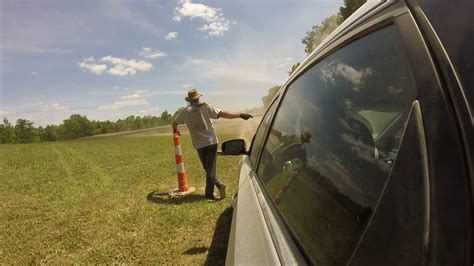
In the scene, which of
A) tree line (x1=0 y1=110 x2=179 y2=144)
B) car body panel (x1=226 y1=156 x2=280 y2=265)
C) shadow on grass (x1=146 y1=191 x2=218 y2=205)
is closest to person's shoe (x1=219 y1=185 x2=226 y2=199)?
shadow on grass (x1=146 y1=191 x2=218 y2=205)

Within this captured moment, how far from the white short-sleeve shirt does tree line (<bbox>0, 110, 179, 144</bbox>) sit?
304 ft

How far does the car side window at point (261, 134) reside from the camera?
2936 millimetres

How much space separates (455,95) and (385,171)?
0.26 m

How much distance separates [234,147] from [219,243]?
1650 mm

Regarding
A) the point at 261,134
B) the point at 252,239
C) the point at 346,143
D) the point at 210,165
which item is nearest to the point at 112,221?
the point at 210,165

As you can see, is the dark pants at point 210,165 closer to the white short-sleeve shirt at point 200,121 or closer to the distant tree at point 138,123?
the white short-sleeve shirt at point 200,121

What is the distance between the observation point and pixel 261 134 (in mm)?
3148

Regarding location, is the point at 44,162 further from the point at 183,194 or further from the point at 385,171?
the point at 385,171

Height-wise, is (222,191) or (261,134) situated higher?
(261,134)

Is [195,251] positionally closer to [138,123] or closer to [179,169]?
[179,169]

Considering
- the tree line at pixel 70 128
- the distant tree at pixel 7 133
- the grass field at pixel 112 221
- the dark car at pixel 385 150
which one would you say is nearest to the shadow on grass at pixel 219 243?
the grass field at pixel 112 221

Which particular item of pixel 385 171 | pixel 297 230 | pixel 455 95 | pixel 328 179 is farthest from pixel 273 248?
pixel 455 95

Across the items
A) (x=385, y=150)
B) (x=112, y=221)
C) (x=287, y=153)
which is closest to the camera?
(x=385, y=150)

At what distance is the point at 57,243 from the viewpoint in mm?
5328
